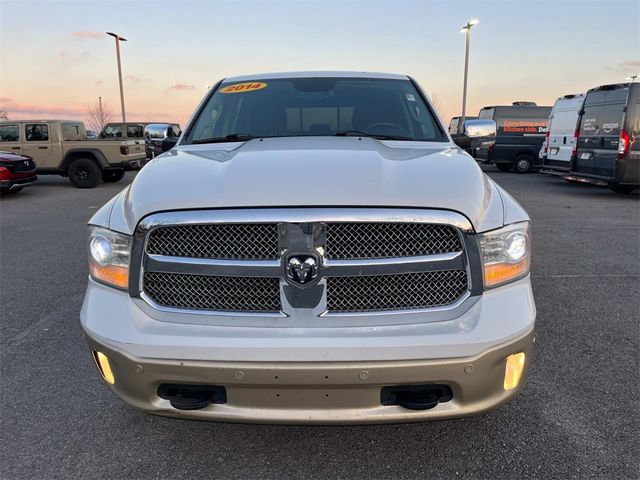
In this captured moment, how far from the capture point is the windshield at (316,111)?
3.29 metres

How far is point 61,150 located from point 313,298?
14598mm

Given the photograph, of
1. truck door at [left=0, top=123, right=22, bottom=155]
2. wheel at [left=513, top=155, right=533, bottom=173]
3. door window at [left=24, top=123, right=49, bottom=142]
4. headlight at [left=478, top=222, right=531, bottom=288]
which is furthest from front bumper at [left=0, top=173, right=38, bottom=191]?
wheel at [left=513, top=155, right=533, bottom=173]

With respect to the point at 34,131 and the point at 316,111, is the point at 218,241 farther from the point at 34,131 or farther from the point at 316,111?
the point at 34,131

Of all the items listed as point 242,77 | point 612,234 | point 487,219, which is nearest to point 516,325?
point 487,219

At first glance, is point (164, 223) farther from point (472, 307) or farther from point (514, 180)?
point (514, 180)

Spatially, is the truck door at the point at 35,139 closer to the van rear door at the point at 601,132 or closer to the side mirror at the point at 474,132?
the side mirror at the point at 474,132

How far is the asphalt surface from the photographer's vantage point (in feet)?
7.34

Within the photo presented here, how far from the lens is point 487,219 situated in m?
1.98

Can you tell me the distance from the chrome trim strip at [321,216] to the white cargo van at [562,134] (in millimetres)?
12393

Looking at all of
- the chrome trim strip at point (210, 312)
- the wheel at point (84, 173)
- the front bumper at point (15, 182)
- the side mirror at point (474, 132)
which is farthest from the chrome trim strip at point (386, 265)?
the wheel at point (84, 173)

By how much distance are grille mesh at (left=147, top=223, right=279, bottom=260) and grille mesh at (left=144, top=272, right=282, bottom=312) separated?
95 millimetres

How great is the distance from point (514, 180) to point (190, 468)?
50.8 ft

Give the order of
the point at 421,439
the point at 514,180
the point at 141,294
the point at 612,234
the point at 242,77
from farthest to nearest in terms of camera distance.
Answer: the point at 514,180
the point at 612,234
the point at 242,77
the point at 421,439
the point at 141,294

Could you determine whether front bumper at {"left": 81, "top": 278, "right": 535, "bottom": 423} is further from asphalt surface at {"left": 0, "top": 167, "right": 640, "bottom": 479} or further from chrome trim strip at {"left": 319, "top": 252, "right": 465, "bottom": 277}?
asphalt surface at {"left": 0, "top": 167, "right": 640, "bottom": 479}
